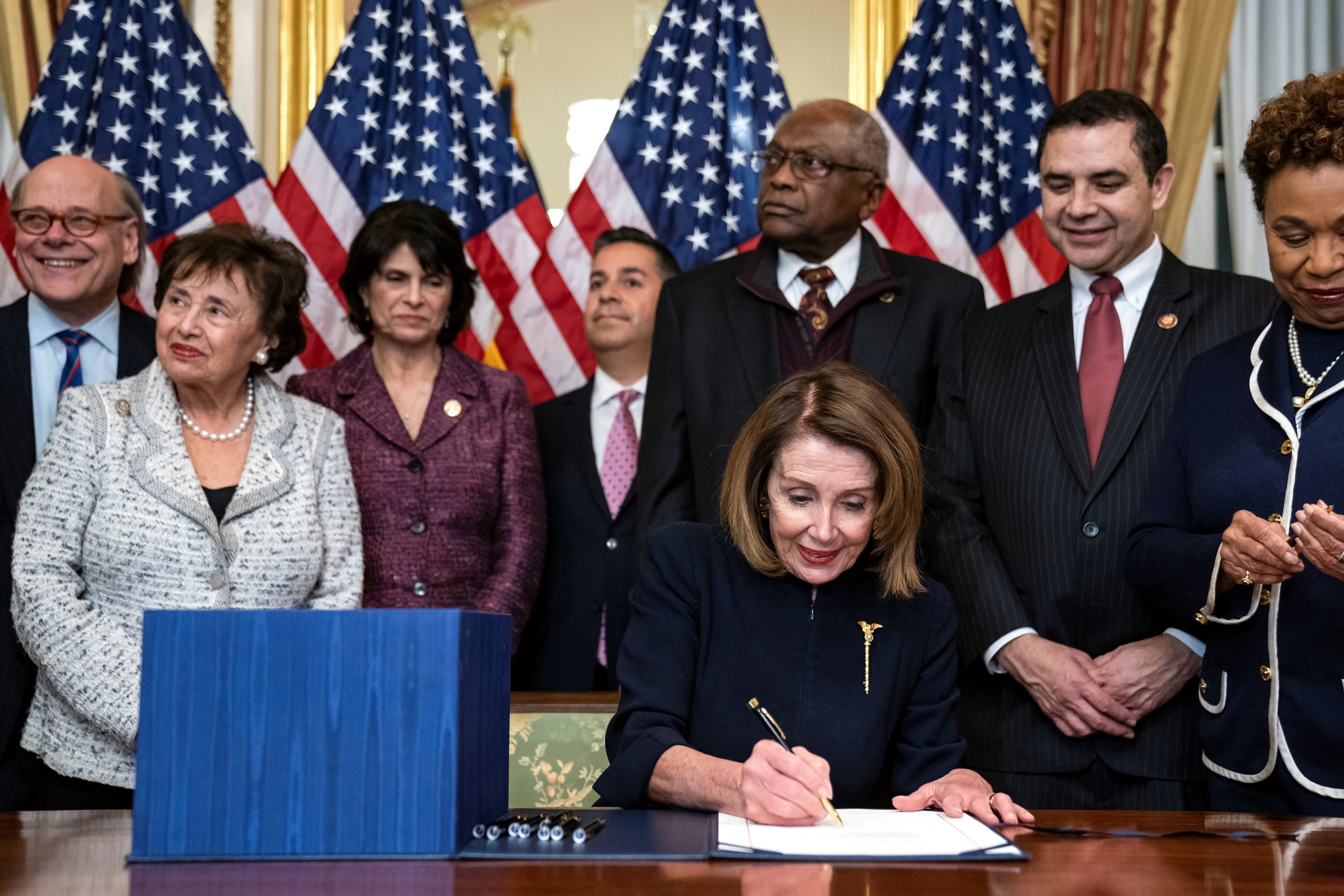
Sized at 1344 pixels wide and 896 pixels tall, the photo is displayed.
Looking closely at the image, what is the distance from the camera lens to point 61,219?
337 cm

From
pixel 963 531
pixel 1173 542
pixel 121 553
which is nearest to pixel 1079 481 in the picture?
pixel 963 531

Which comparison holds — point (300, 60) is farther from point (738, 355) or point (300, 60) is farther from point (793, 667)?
point (793, 667)

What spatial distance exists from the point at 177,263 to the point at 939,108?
286 cm

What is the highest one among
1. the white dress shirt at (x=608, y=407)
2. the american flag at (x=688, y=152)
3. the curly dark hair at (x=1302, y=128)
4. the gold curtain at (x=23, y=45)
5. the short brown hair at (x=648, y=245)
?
the gold curtain at (x=23, y=45)

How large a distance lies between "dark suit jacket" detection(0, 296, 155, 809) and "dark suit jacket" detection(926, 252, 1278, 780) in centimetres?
209

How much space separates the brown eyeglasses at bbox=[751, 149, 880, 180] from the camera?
3352 millimetres

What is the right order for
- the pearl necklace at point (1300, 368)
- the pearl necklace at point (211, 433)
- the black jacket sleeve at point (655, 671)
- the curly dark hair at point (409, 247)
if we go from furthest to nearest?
the curly dark hair at point (409, 247)
the pearl necklace at point (211, 433)
the pearl necklace at point (1300, 368)
the black jacket sleeve at point (655, 671)

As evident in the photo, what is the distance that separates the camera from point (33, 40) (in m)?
4.95

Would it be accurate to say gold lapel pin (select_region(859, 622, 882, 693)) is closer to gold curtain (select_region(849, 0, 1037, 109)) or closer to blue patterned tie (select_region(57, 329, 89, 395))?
blue patterned tie (select_region(57, 329, 89, 395))

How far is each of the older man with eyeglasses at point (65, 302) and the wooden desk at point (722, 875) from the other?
1756mm

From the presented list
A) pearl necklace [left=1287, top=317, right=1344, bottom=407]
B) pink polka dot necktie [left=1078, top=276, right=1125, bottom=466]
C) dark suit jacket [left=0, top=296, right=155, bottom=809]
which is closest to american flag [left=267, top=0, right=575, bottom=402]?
dark suit jacket [left=0, top=296, right=155, bottom=809]

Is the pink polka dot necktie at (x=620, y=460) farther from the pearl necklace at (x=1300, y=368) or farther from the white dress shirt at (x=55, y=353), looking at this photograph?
the pearl necklace at (x=1300, y=368)

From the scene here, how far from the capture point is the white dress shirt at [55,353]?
3.28 metres

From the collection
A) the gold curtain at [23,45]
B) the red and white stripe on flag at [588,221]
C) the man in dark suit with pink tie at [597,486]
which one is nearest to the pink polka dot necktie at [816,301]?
the man in dark suit with pink tie at [597,486]
